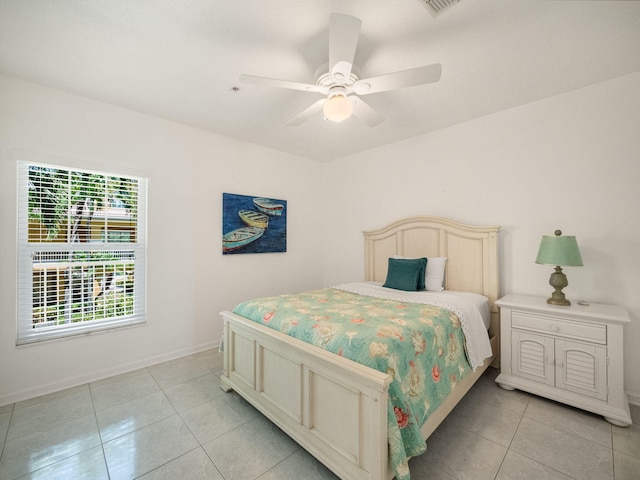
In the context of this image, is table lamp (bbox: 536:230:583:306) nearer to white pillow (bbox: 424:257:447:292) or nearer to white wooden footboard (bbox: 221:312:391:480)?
white pillow (bbox: 424:257:447:292)

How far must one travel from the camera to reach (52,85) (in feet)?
7.66

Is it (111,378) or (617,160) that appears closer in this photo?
(617,160)

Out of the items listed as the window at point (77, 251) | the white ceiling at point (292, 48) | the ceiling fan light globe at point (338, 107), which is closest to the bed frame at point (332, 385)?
the window at point (77, 251)

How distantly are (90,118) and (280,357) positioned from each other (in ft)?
8.95

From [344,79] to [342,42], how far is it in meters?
0.31

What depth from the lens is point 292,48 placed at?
187 centimetres

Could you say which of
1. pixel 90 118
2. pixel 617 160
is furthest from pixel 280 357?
pixel 617 160

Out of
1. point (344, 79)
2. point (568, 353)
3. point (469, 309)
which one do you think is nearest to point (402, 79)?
point (344, 79)

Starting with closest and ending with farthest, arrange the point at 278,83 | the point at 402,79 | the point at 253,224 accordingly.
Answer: the point at 402,79
the point at 278,83
the point at 253,224

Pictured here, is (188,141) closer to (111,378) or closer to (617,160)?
(111,378)

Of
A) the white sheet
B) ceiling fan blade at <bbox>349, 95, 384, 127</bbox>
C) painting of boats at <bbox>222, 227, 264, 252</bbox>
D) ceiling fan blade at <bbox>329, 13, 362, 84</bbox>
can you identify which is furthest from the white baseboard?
ceiling fan blade at <bbox>329, 13, 362, 84</bbox>

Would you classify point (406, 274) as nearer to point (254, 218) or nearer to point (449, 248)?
point (449, 248)

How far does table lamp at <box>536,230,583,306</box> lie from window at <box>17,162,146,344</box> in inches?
145

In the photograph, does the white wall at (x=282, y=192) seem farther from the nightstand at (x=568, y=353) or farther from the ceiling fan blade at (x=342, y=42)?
the ceiling fan blade at (x=342, y=42)
